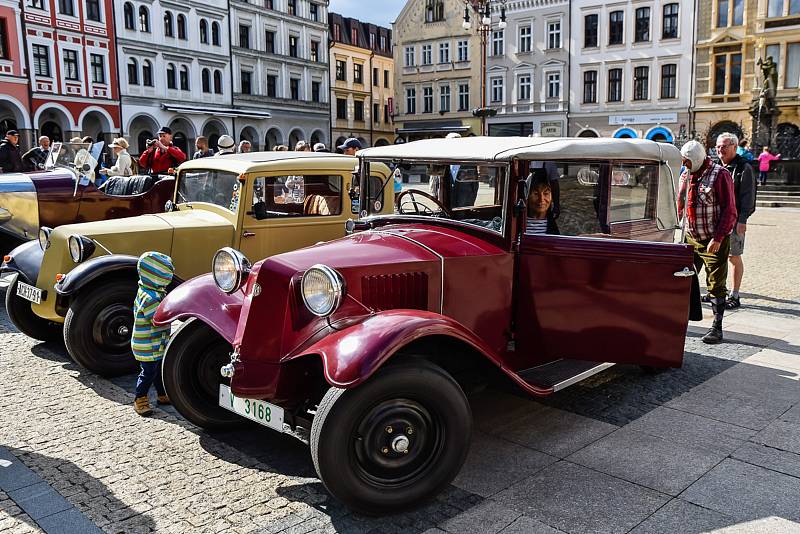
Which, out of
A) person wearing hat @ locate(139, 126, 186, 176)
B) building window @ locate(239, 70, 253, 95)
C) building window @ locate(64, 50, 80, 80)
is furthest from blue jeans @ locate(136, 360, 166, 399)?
building window @ locate(239, 70, 253, 95)

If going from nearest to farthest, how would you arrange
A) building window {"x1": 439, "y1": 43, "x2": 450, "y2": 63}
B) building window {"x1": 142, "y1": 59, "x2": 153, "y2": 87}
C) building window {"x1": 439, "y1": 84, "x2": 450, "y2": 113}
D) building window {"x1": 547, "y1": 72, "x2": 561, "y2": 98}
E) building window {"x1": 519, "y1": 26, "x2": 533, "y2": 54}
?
1. building window {"x1": 142, "y1": 59, "x2": 153, "y2": 87}
2. building window {"x1": 547, "y1": 72, "x2": 561, "y2": 98}
3. building window {"x1": 519, "y1": 26, "x2": 533, "y2": 54}
4. building window {"x1": 439, "y1": 43, "x2": 450, "y2": 63}
5. building window {"x1": 439, "y1": 84, "x2": 450, "y2": 113}

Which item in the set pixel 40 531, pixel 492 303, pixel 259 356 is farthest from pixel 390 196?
pixel 40 531

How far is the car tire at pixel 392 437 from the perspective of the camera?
10.5 ft

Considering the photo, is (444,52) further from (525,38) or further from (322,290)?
(322,290)

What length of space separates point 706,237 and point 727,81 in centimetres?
3401

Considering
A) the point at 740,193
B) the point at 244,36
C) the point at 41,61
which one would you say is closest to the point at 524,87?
the point at 244,36

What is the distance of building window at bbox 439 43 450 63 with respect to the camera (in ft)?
154

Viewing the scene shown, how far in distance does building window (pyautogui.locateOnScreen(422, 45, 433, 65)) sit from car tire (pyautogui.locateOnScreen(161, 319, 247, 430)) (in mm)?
45902

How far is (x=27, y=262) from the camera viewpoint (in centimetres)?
636

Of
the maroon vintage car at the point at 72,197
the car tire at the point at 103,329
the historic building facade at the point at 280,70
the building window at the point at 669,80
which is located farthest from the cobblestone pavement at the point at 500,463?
the historic building facade at the point at 280,70

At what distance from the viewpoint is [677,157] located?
4945mm

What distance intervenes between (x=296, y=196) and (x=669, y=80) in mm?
36270

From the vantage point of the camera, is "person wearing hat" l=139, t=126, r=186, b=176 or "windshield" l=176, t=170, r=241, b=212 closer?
"windshield" l=176, t=170, r=241, b=212

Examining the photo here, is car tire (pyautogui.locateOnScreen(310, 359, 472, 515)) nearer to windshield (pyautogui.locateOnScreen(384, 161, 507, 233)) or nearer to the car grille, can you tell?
the car grille
